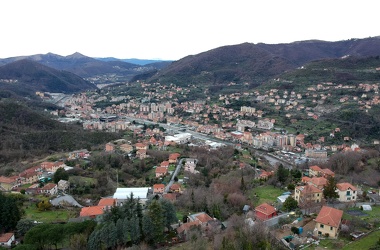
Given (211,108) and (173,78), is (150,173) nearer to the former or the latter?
(211,108)

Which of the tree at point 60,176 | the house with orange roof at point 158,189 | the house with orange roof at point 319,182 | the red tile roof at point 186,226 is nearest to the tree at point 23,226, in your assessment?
the red tile roof at point 186,226

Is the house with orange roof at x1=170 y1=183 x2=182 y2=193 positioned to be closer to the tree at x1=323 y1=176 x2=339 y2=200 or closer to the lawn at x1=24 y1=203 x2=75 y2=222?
the lawn at x1=24 y1=203 x2=75 y2=222

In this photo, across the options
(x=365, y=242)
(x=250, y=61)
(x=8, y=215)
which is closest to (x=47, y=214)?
(x=8, y=215)

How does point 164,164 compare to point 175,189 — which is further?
point 164,164

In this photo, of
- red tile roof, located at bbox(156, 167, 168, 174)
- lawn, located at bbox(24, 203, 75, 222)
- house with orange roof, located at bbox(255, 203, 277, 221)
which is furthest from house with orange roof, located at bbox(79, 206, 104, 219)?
red tile roof, located at bbox(156, 167, 168, 174)

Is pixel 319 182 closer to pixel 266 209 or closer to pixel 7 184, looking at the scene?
pixel 266 209

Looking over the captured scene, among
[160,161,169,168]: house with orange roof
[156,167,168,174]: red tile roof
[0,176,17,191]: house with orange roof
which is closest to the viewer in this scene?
[0,176,17,191]: house with orange roof
